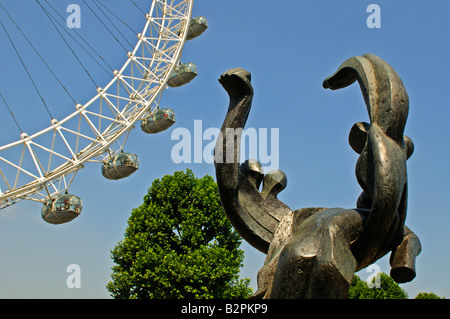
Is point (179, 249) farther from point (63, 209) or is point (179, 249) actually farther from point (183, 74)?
point (183, 74)

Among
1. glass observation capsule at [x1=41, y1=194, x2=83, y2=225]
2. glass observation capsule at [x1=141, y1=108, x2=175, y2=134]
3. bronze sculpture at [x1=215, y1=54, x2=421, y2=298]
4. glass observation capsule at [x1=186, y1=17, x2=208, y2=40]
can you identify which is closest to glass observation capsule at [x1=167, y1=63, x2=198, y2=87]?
glass observation capsule at [x1=186, y1=17, x2=208, y2=40]

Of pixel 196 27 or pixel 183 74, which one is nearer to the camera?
pixel 183 74

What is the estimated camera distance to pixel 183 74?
74.0 feet

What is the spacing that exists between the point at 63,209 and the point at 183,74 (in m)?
8.17

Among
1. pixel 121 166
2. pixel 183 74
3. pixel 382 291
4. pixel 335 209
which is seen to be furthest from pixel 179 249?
pixel 382 291

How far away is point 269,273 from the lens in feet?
13.1

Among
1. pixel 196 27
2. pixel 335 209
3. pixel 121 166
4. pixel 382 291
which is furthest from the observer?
pixel 382 291

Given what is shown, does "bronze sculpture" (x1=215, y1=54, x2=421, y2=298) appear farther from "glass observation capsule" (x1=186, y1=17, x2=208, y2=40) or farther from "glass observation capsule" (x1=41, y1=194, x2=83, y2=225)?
"glass observation capsule" (x1=186, y1=17, x2=208, y2=40)

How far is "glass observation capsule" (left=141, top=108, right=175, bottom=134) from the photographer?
2147 cm

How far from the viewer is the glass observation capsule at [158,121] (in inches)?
845

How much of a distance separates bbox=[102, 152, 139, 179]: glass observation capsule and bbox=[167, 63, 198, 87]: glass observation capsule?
14.9 feet
